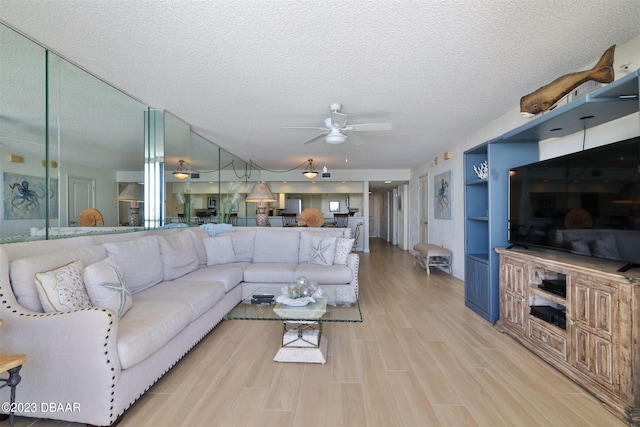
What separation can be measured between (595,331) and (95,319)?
2986 millimetres

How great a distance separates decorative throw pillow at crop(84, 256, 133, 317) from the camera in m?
1.86

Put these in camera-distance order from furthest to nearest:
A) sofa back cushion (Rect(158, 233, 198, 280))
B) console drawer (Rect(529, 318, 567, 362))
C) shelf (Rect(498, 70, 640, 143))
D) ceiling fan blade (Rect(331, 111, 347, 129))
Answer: ceiling fan blade (Rect(331, 111, 347, 129)), sofa back cushion (Rect(158, 233, 198, 280)), console drawer (Rect(529, 318, 567, 362)), shelf (Rect(498, 70, 640, 143))

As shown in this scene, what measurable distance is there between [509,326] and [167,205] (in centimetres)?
430

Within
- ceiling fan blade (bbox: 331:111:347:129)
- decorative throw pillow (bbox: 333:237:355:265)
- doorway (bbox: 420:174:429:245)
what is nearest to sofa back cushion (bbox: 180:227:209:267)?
decorative throw pillow (bbox: 333:237:355:265)

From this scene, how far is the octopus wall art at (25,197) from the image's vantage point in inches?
83.7

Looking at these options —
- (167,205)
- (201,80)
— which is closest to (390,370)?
(201,80)

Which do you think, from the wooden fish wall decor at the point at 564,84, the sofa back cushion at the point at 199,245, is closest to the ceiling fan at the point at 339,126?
the wooden fish wall decor at the point at 564,84

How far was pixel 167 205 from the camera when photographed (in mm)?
3990

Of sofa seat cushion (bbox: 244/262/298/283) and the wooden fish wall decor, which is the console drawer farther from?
sofa seat cushion (bbox: 244/262/298/283)

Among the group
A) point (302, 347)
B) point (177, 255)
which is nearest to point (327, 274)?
point (302, 347)

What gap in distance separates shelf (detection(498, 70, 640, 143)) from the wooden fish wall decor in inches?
4.3

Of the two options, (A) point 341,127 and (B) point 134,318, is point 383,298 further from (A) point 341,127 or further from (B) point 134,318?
(B) point 134,318

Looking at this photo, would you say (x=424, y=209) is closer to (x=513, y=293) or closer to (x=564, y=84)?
(x=513, y=293)

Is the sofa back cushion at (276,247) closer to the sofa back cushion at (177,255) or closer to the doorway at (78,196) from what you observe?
the sofa back cushion at (177,255)
